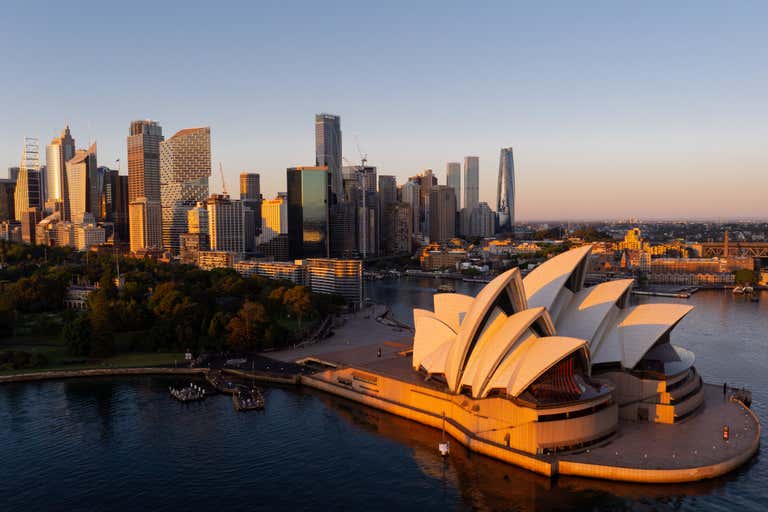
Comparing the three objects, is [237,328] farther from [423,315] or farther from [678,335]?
[678,335]

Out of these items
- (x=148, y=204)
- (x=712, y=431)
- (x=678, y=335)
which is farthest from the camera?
(x=148, y=204)

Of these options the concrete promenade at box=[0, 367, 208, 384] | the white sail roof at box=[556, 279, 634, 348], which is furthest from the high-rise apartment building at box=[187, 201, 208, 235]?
the white sail roof at box=[556, 279, 634, 348]

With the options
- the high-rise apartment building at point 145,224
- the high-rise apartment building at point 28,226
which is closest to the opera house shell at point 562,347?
the high-rise apartment building at point 145,224

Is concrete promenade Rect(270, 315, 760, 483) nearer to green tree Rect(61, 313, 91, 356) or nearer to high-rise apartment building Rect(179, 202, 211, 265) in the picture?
green tree Rect(61, 313, 91, 356)

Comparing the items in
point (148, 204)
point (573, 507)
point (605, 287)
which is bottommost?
point (573, 507)

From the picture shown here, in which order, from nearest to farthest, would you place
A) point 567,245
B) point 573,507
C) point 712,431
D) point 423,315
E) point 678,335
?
point 573,507, point 712,431, point 423,315, point 678,335, point 567,245

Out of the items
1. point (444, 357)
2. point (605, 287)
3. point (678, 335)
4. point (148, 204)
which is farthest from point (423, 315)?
point (148, 204)

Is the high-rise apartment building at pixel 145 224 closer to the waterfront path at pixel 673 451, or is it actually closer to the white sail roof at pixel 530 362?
the white sail roof at pixel 530 362
